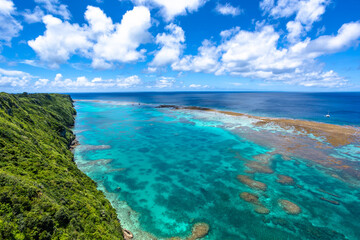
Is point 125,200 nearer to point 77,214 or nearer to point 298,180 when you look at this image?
point 77,214

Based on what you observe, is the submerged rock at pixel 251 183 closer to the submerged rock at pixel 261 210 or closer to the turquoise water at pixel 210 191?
the turquoise water at pixel 210 191

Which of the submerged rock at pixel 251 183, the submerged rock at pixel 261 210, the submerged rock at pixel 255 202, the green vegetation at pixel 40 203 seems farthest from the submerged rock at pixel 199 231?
the submerged rock at pixel 251 183

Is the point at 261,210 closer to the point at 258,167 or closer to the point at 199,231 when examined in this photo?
the point at 199,231

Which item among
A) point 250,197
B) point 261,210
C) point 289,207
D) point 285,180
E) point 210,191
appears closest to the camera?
point 261,210

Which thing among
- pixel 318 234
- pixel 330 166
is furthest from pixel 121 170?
pixel 330 166

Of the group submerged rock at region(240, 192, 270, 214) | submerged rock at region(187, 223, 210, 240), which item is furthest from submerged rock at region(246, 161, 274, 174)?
submerged rock at region(187, 223, 210, 240)

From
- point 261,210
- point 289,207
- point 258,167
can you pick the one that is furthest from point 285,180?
point 261,210

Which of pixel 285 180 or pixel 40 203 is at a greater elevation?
pixel 40 203
